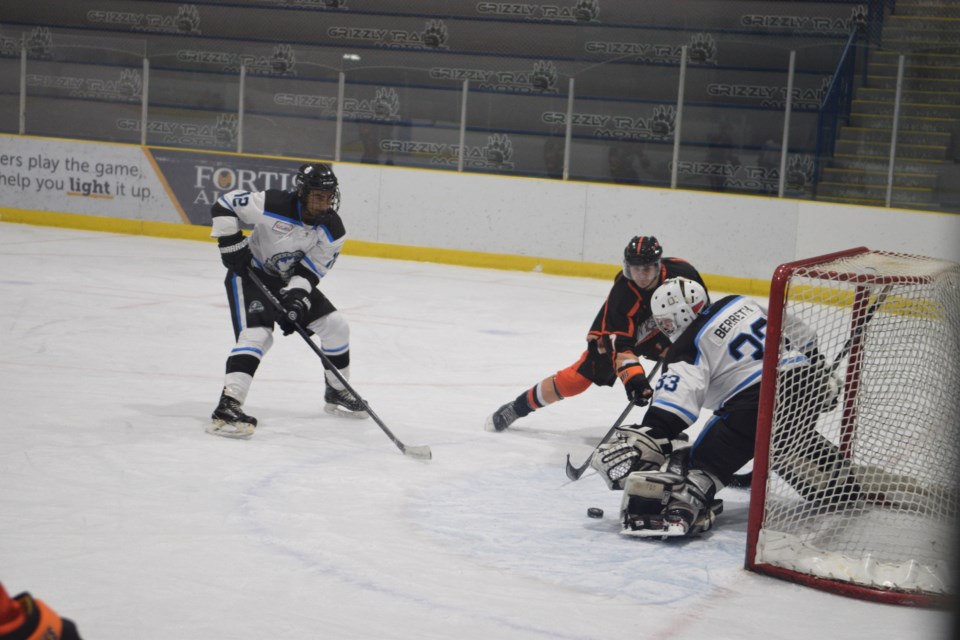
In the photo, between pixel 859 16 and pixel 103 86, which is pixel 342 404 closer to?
pixel 103 86

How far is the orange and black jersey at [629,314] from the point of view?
4.46 meters

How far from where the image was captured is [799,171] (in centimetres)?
959

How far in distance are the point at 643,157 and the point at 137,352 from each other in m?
5.45

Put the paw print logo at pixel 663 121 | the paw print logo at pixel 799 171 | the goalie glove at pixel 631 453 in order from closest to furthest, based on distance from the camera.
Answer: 1. the goalie glove at pixel 631 453
2. the paw print logo at pixel 799 171
3. the paw print logo at pixel 663 121

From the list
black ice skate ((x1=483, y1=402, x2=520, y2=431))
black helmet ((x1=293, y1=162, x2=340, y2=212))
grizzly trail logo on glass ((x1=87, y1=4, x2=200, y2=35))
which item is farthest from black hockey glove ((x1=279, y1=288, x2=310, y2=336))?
grizzly trail logo on glass ((x1=87, y1=4, x2=200, y2=35))

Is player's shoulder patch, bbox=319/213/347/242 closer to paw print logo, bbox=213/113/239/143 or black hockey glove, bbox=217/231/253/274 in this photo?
black hockey glove, bbox=217/231/253/274

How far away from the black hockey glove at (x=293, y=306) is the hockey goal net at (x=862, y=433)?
189 centimetres

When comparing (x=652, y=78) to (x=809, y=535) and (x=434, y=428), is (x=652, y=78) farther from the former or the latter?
(x=809, y=535)

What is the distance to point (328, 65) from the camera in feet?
35.8

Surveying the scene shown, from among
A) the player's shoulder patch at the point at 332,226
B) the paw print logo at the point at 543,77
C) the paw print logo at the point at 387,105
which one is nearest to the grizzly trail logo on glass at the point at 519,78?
the paw print logo at the point at 543,77

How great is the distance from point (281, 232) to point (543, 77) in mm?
6530

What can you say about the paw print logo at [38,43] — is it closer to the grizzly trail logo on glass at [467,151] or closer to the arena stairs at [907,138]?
the grizzly trail logo on glass at [467,151]

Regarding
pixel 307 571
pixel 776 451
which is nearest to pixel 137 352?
pixel 307 571

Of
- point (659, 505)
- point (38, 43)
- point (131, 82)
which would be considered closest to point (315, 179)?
point (659, 505)
